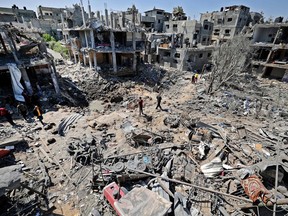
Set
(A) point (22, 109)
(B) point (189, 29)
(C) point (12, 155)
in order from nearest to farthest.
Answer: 1. (C) point (12, 155)
2. (A) point (22, 109)
3. (B) point (189, 29)

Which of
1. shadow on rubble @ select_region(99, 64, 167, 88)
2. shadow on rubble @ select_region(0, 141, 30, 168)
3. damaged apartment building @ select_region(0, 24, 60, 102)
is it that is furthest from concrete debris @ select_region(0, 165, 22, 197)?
shadow on rubble @ select_region(99, 64, 167, 88)

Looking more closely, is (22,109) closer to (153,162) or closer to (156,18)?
(153,162)

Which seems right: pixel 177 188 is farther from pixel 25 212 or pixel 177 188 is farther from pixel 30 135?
pixel 30 135

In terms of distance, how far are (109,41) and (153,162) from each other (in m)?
22.7

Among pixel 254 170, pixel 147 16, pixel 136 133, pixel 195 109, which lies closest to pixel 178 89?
pixel 195 109

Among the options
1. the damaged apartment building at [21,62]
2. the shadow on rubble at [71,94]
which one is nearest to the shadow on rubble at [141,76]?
the shadow on rubble at [71,94]

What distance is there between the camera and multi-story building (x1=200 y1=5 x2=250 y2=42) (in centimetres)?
3512

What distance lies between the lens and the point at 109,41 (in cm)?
2508

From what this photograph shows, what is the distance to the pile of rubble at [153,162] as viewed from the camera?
6.12 metres

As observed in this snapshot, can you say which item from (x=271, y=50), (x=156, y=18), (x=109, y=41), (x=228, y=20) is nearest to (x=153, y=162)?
(x=109, y=41)

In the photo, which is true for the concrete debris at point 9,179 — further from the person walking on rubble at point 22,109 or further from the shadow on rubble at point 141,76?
the shadow on rubble at point 141,76

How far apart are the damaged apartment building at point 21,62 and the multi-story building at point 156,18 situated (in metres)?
31.0

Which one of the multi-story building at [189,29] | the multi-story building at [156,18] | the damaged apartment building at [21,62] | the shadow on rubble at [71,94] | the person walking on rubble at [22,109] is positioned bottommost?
the shadow on rubble at [71,94]

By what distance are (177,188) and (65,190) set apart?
17.4 feet
